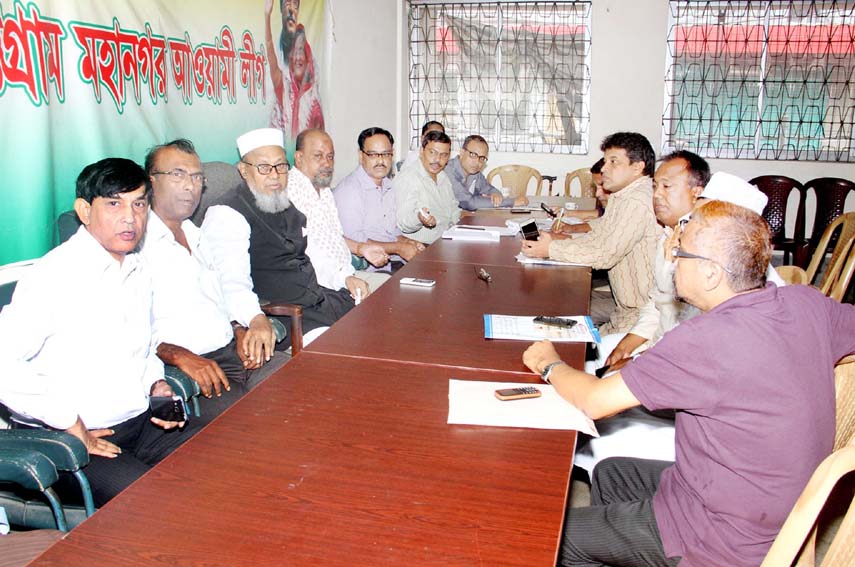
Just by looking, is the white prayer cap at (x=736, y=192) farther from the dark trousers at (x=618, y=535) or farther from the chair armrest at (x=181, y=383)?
the chair armrest at (x=181, y=383)

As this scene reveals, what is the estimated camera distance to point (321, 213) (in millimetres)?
3643

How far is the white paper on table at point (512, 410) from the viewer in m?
1.54

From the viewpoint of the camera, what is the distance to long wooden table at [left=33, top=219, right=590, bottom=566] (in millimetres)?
1098

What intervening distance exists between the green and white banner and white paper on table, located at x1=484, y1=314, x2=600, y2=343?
169cm

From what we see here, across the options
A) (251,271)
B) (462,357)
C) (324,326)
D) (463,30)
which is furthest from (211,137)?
(463,30)

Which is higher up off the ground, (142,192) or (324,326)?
(142,192)

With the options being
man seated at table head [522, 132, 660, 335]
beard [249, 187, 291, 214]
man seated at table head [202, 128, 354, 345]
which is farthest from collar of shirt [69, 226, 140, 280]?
man seated at table head [522, 132, 660, 335]

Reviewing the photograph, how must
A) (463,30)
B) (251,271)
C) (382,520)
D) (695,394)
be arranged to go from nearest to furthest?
(382,520) → (695,394) → (251,271) → (463,30)

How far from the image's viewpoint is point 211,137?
12.5 feet

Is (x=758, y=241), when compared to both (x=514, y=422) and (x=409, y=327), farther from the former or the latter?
(x=409, y=327)

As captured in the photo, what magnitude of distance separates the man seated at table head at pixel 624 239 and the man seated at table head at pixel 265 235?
1.03 metres

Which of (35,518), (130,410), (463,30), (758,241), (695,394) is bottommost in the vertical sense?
(35,518)

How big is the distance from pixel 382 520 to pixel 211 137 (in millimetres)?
3088

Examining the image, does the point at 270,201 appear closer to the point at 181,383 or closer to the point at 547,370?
the point at 181,383
